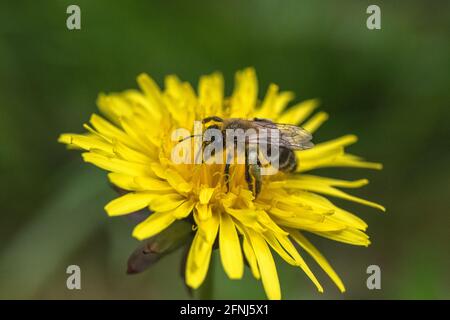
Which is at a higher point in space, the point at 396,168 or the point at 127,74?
the point at 127,74

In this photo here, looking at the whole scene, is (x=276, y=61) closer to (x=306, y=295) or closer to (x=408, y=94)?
(x=408, y=94)

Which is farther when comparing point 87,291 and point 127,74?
point 127,74

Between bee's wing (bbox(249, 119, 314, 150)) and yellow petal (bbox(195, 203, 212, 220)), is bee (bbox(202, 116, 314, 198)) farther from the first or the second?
yellow petal (bbox(195, 203, 212, 220))

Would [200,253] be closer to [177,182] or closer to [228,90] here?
[177,182]

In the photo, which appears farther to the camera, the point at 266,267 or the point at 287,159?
the point at 287,159

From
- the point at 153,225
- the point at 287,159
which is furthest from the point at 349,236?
the point at 153,225

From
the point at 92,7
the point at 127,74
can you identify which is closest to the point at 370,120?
the point at 127,74

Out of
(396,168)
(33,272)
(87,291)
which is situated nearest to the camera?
(33,272)
